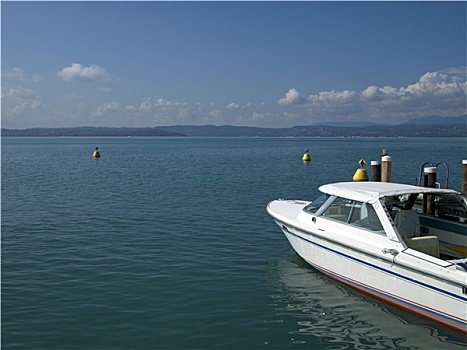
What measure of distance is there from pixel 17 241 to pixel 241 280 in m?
7.70

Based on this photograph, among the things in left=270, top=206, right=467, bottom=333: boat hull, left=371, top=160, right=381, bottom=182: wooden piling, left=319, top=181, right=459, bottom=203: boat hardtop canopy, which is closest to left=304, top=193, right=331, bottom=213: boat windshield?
left=319, top=181, right=459, bottom=203: boat hardtop canopy

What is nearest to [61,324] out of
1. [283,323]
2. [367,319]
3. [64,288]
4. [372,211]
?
[64,288]

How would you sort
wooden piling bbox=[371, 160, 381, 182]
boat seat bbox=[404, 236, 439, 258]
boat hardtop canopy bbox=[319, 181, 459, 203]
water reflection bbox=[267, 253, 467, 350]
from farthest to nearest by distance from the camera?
wooden piling bbox=[371, 160, 381, 182], boat hardtop canopy bbox=[319, 181, 459, 203], boat seat bbox=[404, 236, 439, 258], water reflection bbox=[267, 253, 467, 350]

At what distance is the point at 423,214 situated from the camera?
1199 centimetres

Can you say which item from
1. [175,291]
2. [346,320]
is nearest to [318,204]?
[346,320]

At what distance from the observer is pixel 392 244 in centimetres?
940

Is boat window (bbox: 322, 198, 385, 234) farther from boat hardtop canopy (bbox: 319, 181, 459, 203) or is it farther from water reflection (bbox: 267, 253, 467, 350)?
water reflection (bbox: 267, 253, 467, 350)

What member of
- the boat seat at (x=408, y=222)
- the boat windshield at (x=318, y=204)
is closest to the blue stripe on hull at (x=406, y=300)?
the boat windshield at (x=318, y=204)

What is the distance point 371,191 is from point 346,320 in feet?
9.95

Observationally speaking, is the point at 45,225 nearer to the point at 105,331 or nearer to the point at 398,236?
the point at 105,331

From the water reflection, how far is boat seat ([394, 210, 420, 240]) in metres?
1.87

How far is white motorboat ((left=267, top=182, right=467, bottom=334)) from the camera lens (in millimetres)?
8461

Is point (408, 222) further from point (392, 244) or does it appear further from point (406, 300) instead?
point (406, 300)

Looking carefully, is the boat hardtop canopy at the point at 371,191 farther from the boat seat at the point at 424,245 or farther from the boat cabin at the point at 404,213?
the boat seat at the point at 424,245
